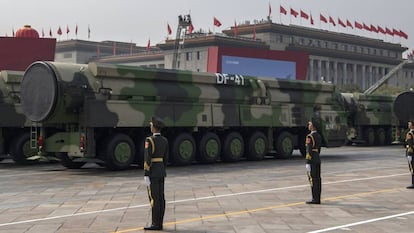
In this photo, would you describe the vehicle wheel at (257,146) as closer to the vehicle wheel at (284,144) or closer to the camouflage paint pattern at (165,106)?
the camouflage paint pattern at (165,106)

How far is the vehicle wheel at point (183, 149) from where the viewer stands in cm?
2073

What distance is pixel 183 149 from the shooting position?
21.0 metres

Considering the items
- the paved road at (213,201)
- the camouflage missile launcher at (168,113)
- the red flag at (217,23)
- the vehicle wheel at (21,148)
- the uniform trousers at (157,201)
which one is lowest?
the paved road at (213,201)

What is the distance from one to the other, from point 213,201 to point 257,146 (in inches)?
445

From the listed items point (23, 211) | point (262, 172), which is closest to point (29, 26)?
point (262, 172)

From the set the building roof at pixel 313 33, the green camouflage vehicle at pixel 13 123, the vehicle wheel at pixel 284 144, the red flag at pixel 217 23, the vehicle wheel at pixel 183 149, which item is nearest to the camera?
the vehicle wheel at pixel 183 149

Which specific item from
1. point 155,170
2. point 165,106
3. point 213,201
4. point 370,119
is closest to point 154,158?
point 155,170

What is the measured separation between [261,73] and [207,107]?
1925 inches

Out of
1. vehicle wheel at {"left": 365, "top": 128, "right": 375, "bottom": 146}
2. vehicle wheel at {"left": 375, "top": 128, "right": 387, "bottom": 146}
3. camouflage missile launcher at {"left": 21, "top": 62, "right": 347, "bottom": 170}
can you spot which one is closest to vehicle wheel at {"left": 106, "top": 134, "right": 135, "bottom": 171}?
camouflage missile launcher at {"left": 21, "top": 62, "right": 347, "bottom": 170}

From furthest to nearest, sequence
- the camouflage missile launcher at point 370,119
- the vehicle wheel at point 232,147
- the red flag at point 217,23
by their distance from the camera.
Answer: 1. the red flag at point 217,23
2. the camouflage missile launcher at point 370,119
3. the vehicle wheel at point 232,147

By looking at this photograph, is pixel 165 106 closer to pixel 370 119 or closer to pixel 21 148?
pixel 21 148

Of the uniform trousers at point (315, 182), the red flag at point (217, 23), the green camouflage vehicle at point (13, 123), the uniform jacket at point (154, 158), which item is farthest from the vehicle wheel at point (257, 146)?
the red flag at point (217, 23)

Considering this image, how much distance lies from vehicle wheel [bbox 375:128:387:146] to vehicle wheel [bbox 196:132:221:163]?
60.4 ft

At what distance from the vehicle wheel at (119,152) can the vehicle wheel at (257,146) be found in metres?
5.57
